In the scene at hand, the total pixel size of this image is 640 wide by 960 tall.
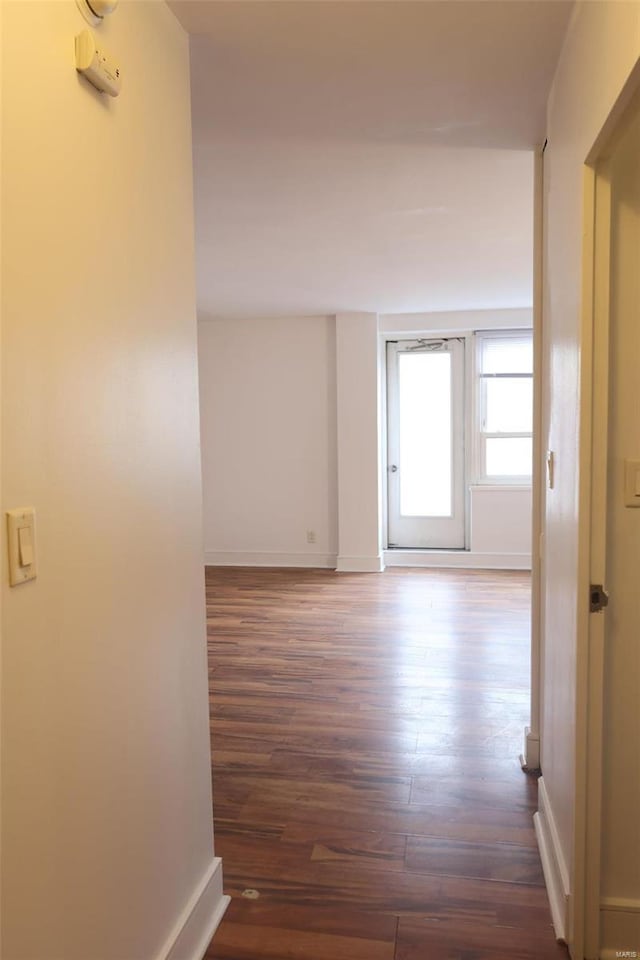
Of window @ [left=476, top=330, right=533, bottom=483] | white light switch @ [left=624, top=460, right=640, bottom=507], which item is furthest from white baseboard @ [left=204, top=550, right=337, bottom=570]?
white light switch @ [left=624, top=460, right=640, bottom=507]

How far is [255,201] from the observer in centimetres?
311

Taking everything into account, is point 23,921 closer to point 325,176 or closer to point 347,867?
point 347,867

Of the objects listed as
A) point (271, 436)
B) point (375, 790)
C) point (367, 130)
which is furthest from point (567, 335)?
point (271, 436)

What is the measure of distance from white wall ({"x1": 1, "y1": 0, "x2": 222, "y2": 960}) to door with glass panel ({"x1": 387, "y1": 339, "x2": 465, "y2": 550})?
5.01m

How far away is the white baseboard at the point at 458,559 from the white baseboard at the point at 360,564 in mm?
293

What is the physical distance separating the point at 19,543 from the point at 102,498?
0.29 meters

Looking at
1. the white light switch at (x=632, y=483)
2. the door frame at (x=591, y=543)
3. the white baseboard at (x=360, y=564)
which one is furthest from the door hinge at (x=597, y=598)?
the white baseboard at (x=360, y=564)

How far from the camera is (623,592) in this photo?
1.66 metres

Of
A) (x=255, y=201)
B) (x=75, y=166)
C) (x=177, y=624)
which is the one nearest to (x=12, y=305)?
(x=75, y=166)

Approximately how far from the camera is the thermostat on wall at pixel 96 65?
1220mm

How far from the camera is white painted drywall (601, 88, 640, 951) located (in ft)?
5.32

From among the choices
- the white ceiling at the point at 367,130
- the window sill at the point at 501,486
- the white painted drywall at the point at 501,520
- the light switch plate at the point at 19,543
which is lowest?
the white painted drywall at the point at 501,520

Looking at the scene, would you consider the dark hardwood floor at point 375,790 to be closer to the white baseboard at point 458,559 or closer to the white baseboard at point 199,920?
the white baseboard at point 199,920

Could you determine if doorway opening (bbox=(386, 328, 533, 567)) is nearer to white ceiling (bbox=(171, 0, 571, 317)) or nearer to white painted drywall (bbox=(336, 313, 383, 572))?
white painted drywall (bbox=(336, 313, 383, 572))
